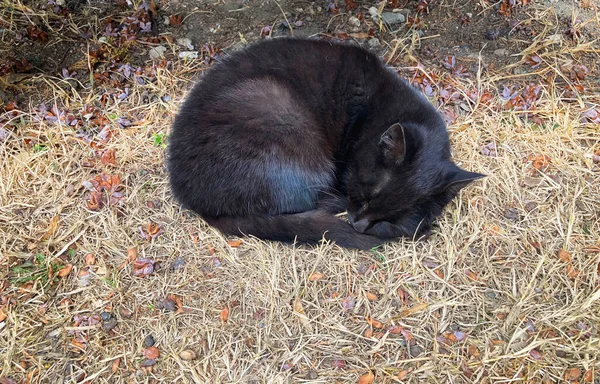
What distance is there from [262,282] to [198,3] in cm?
258

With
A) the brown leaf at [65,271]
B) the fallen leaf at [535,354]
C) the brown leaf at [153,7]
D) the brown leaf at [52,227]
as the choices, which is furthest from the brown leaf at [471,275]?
the brown leaf at [153,7]

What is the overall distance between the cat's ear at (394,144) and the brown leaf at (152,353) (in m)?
1.61

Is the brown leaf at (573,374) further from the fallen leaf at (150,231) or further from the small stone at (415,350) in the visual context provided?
the fallen leaf at (150,231)

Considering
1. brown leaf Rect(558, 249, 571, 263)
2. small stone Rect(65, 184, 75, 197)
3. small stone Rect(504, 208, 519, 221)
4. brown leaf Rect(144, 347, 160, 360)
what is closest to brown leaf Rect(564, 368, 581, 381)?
brown leaf Rect(558, 249, 571, 263)

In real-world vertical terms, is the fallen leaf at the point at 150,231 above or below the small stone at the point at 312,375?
above

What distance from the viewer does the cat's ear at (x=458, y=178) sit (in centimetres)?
211

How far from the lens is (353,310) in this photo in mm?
2299

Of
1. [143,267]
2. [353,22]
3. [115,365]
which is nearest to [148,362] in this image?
[115,365]

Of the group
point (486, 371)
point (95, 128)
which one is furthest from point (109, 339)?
point (486, 371)

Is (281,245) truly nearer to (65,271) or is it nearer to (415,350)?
(415,350)

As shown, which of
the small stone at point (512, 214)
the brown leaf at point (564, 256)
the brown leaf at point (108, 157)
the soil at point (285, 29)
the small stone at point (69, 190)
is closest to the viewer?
the brown leaf at point (564, 256)

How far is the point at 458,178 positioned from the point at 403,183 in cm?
28

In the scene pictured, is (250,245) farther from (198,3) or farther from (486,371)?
(198,3)

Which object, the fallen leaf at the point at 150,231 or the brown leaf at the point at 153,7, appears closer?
the fallen leaf at the point at 150,231
